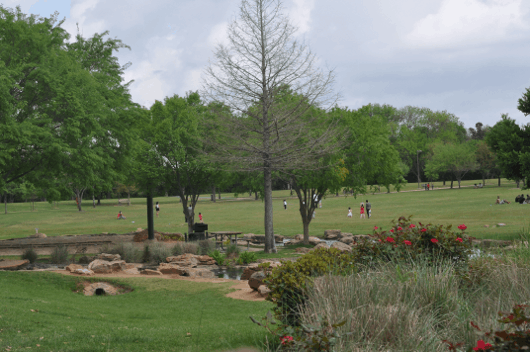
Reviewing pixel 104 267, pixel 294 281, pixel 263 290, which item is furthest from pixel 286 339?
pixel 104 267

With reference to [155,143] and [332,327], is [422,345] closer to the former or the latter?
[332,327]

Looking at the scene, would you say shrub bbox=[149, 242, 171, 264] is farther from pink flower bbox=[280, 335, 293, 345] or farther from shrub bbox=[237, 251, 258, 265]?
pink flower bbox=[280, 335, 293, 345]

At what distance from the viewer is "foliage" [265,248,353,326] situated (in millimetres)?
5887

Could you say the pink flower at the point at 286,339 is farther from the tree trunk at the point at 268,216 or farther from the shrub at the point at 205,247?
the tree trunk at the point at 268,216

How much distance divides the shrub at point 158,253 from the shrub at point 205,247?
4.65ft

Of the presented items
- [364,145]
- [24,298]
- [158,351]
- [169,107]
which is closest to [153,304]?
[24,298]

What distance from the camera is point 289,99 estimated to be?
Answer: 20266mm

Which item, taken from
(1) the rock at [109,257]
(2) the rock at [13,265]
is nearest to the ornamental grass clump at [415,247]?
(1) the rock at [109,257]

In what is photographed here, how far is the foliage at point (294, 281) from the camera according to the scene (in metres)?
5.89

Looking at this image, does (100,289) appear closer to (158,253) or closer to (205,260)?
(205,260)

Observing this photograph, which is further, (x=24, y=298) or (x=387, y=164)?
(x=387, y=164)

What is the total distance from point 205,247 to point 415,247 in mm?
13440

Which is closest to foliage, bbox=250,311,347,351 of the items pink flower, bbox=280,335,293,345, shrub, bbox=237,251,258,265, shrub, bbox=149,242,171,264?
pink flower, bbox=280,335,293,345

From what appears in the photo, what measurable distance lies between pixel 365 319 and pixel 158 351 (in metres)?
3.04
